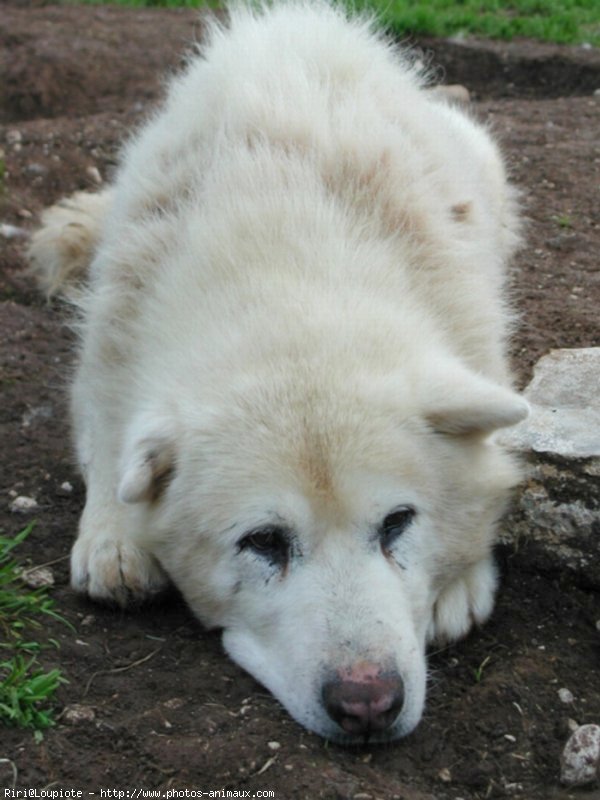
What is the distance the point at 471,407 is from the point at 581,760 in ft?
3.33

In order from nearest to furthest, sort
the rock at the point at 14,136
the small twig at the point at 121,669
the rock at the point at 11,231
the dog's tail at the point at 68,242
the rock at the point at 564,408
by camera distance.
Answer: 1. the small twig at the point at 121,669
2. the rock at the point at 564,408
3. the dog's tail at the point at 68,242
4. the rock at the point at 11,231
5. the rock at the point at 14,136

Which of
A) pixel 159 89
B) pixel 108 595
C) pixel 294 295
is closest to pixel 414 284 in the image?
pixel 294 295

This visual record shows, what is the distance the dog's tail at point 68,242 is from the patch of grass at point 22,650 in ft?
7.79

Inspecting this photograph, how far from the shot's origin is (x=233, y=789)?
3.11 meters

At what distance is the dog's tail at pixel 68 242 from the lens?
643 centimetres

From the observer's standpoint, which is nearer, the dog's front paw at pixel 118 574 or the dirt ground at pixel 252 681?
the dirt ground at pixel 252 681

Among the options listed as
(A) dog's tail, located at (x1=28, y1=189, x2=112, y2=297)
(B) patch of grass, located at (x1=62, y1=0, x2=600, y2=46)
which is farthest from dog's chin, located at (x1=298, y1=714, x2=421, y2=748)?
(B) patch of grass, located at (x1=62, y1=0, x2=600, y2=46)

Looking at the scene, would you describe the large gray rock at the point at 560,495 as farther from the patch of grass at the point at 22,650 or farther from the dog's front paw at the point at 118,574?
the patch of grass at the point at 22,650

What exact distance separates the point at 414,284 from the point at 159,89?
586 centimetres

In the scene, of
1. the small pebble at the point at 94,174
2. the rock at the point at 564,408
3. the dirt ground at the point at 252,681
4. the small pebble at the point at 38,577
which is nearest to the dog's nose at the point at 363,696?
the dirt ground at the point at 252,681

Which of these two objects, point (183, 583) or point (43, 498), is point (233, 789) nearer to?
point (183, 583)

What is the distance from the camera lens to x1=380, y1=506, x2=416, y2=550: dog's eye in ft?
11.5

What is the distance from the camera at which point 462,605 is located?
3865 mm

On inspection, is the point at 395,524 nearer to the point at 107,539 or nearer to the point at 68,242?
the point at 107,539
